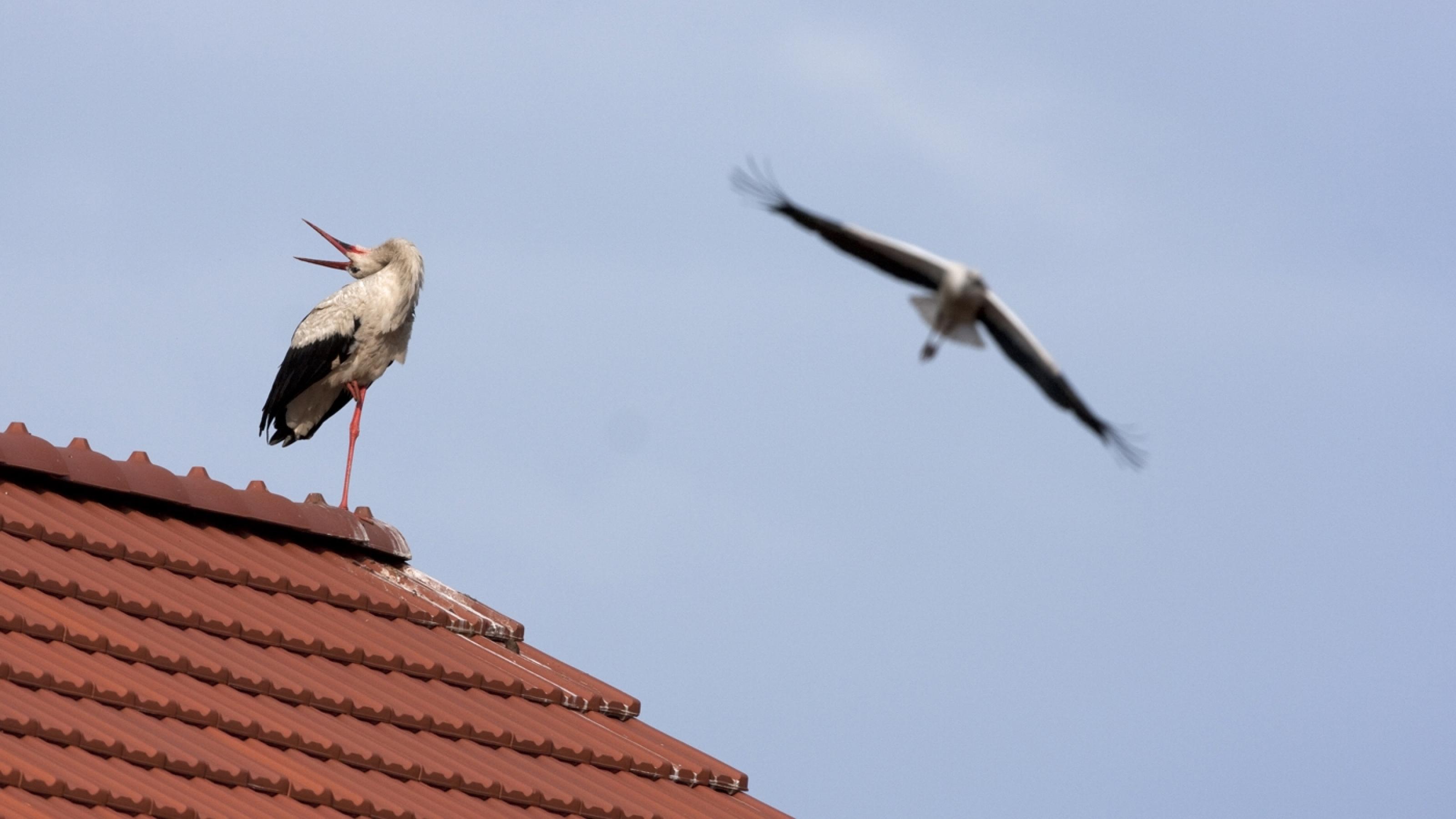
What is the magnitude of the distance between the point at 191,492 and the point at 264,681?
4.28 feet

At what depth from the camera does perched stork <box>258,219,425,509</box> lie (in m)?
8.84

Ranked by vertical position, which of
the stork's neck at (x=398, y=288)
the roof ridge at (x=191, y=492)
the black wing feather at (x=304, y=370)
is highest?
the stork's neck at (x=398, y=288)

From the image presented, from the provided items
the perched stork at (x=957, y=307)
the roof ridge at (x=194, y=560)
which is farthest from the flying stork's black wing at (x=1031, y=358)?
the roof ridge at (x=194, y=560)

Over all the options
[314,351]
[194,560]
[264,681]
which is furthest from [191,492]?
[314,351]

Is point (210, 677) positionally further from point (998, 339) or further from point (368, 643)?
point (998, 339)

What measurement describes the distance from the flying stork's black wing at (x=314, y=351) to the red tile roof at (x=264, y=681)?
1470mm

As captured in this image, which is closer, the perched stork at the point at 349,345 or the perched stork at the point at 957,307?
the perched stork at the point at 957,307

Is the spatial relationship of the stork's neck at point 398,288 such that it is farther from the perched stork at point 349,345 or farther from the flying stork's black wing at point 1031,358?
the flying stork's black wing at point 1031,358

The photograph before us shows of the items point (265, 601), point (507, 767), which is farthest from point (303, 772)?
point (265, 601)

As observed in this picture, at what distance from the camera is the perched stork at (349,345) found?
29.0 feet

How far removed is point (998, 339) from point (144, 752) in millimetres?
2226

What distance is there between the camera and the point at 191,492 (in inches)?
265

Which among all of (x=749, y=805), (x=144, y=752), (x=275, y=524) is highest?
(x=275, y=524)

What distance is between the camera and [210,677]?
5.51 metres
